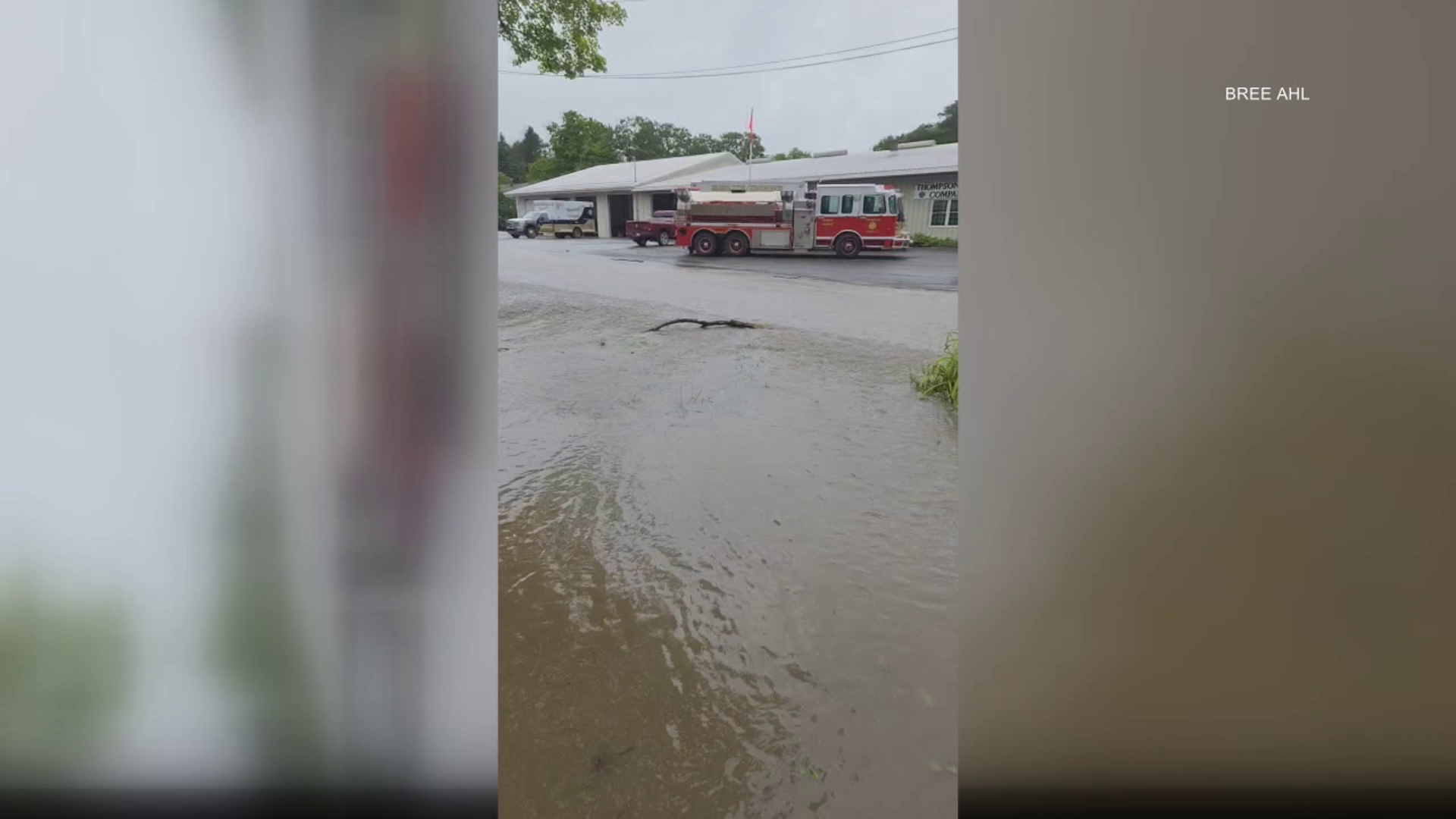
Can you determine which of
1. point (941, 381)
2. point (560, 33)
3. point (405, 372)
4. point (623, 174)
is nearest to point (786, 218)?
point (623, 174)

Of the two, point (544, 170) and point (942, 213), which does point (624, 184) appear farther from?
point (942, 213)

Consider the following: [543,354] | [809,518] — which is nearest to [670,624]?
[809,518]

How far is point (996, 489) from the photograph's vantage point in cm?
114

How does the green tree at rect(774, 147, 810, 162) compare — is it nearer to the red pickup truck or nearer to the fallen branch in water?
the red pickup truck

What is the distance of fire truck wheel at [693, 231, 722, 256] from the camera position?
6875 millimetres

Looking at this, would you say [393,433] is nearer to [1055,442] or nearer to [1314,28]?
[1055,442]

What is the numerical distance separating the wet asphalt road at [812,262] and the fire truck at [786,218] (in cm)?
11

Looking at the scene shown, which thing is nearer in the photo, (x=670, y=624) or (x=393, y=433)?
(x=393, y=433)

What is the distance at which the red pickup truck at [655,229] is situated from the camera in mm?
7219

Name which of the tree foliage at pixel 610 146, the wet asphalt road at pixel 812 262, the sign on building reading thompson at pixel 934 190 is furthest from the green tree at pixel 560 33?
the sign on building reading thompson at pixel 934 190

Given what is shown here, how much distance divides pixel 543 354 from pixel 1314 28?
146 inches

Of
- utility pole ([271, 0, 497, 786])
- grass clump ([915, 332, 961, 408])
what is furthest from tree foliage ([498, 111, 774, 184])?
utility pole ([271, 0, 497, 786])

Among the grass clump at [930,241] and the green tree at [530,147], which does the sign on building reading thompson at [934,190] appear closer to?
the grass clump at [930,241]

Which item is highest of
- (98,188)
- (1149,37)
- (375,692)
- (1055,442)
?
(1149,37)
